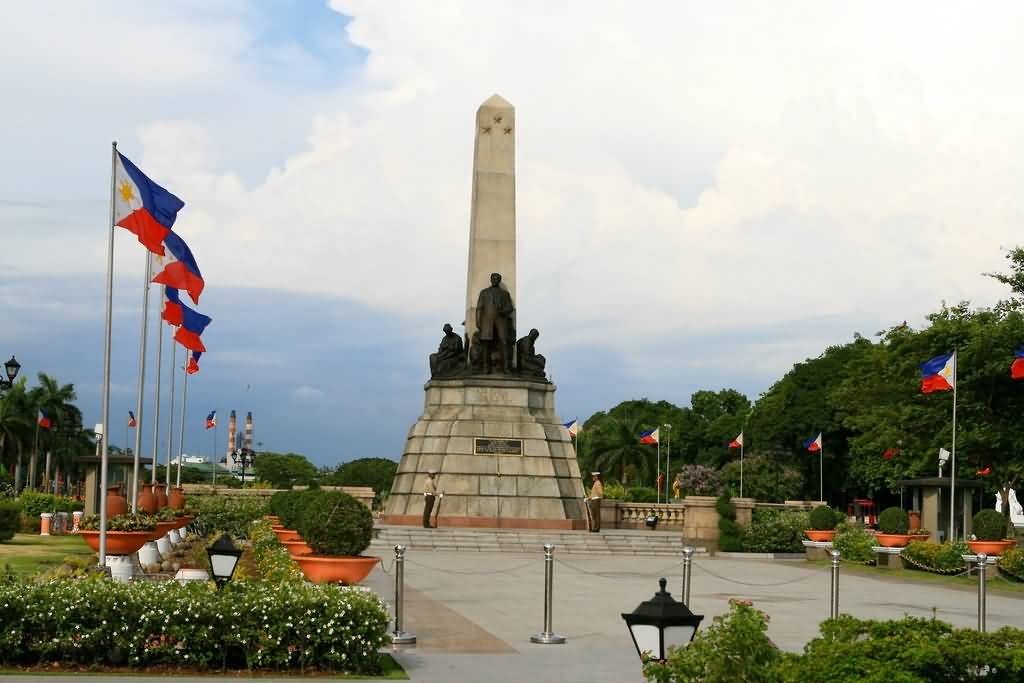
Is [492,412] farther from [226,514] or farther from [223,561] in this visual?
[223,561]

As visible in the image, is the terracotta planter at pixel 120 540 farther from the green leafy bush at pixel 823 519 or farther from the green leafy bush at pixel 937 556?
the green leafy bush at pixel 823 519

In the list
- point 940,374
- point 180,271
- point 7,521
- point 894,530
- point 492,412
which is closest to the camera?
point 180,271

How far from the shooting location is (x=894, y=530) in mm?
33062

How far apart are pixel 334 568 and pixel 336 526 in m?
0.50

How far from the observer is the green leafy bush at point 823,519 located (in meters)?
37.1

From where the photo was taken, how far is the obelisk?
136 feet

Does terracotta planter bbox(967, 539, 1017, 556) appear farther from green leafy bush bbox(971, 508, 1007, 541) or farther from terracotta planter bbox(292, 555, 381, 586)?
terracotta planter bbox(292, 555, 381, 586)

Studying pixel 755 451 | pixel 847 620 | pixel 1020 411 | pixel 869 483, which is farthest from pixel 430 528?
pixel 755 451

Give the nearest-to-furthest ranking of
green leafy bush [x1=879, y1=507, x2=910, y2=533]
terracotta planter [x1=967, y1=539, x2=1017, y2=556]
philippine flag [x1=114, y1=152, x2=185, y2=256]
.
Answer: philippine flag [x1=114, y1=152, x2=185, y2=256]
terracotta planter [x1=967, y1=539, x2=1017, y2=556]
green leafy bush [x1=879, y1=507, x2=910, y2=533]

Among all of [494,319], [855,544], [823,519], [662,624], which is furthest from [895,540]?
[662,624]

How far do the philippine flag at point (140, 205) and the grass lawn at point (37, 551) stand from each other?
4.98m

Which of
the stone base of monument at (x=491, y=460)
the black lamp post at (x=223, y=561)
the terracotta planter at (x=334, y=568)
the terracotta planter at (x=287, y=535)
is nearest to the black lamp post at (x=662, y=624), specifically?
the black lamp post at (x=223, y=561)

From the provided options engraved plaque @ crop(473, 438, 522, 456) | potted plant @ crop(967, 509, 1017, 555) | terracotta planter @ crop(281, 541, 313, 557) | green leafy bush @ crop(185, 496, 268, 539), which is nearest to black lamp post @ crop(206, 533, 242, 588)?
terracotta planter @ crop(281, 541, 313, 557)

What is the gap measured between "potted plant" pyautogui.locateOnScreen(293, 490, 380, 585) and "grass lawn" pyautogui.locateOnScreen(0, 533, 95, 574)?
4657 mm
